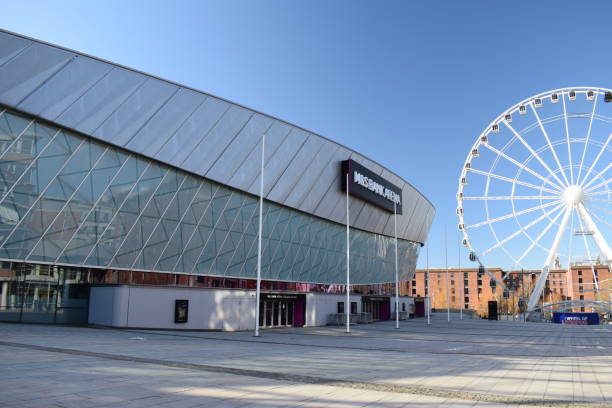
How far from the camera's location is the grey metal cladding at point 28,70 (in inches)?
835

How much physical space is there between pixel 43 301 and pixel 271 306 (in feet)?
45.9

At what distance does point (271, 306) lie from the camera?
3322 centimetres

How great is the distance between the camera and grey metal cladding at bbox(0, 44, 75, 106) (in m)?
21.2

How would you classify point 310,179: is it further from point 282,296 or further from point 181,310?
point 181,310

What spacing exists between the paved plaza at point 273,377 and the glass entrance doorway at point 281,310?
15085 millimetres

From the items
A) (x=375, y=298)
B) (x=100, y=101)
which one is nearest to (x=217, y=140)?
(x=100, y=101)

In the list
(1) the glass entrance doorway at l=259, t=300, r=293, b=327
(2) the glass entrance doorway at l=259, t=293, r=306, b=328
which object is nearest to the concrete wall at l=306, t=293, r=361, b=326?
(2) the glass entrance doorway at l=259, t=293, r=306, b=328

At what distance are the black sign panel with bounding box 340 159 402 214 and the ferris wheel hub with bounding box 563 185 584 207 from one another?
1676 cm

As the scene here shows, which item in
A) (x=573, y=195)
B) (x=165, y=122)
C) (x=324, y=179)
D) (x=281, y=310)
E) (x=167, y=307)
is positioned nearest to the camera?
(x=167, y=307)

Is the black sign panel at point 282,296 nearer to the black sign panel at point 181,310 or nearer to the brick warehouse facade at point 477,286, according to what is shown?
the black sign panel at point 181,310

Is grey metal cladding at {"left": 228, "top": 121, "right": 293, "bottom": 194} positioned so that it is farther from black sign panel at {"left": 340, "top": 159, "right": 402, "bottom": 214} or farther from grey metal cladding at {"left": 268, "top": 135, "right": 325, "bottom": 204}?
black sign panel at {"left": 340, "top": 159, "right": 402, "bottom": 214}

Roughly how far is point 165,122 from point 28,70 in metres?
6.97

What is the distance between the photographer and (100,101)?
79.3 ft

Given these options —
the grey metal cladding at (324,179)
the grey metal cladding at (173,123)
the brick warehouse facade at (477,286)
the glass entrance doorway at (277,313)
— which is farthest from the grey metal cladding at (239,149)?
the brick warehouse facade at (477,286)
